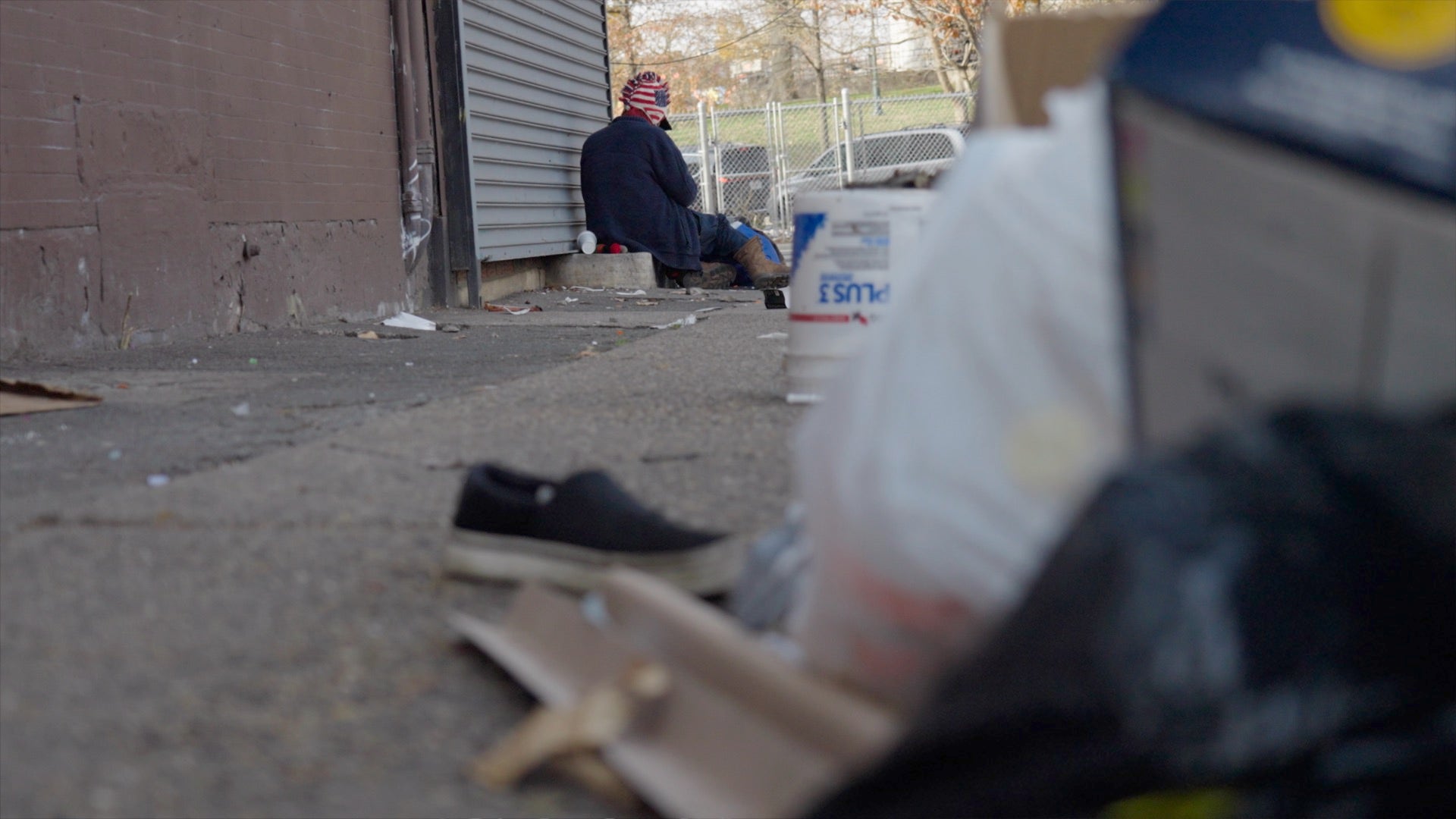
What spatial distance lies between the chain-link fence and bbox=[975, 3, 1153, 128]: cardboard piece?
15.1 meters

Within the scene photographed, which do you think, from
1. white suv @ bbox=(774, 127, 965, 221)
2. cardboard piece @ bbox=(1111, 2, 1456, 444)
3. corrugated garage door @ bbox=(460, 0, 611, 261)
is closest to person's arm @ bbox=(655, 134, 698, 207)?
corrugated garage door @ bbox=(460, 0, 611, 261)

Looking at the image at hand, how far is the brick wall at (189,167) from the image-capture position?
187 inches

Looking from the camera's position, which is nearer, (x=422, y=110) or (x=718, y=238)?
(x=422, y=110)

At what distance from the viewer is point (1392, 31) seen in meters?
1.09

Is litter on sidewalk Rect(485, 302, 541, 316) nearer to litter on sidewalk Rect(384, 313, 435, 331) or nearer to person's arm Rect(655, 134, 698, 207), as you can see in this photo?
litter on sidewalk Rect(384, 313, 435, 331)

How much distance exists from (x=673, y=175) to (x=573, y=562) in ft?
28.5

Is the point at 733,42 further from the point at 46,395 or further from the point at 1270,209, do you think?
the point at 1270,209

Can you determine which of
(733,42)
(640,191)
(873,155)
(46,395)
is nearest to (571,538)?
(46,395)

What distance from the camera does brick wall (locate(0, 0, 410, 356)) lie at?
475 cm

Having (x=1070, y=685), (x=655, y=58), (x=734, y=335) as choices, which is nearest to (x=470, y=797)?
(x=1070, y=685)

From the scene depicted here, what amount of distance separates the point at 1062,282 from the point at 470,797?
0.71m

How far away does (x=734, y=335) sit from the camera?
5.99m

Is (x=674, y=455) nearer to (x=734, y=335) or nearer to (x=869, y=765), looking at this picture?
(x=869, y=765)

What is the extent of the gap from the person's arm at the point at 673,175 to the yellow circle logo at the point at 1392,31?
9243 millimetres
